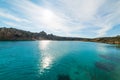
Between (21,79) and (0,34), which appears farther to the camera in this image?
(0,34)

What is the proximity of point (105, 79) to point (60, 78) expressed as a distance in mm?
11862

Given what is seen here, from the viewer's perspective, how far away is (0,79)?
20.6m

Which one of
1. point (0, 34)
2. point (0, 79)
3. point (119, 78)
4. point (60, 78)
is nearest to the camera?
point (0, 79)

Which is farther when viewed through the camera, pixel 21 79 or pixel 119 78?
pixel 119 78

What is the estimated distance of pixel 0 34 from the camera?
199 metres

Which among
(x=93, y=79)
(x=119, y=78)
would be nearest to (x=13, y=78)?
(x=93, y=79)

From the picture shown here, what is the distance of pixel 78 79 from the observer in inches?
894

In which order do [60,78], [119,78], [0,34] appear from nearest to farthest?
[60,78] < [119,78] < [0,34]

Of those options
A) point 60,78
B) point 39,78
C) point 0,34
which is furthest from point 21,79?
point 0,34

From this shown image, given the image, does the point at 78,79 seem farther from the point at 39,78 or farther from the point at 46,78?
the point at 39,78

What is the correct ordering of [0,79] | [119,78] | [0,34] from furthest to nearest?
[0,34], [119,78], [0,79]

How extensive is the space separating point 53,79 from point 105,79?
13.7m

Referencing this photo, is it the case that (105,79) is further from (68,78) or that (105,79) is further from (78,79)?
(68,78)

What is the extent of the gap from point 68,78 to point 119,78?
13.9 m
